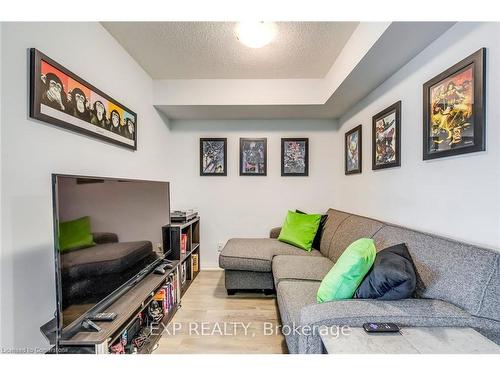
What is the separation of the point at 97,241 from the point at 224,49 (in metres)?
1.87

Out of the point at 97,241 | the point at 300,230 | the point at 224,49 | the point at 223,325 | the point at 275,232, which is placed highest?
A: the point at 224,49

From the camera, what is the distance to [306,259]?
7.30 feet

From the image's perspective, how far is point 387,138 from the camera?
2.01 meters

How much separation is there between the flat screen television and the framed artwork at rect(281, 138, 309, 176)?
6.38 ft

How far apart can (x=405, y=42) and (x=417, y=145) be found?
70cm

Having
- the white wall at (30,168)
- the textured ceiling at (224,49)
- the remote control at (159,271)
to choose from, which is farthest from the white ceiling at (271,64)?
the remote control at (159,271)

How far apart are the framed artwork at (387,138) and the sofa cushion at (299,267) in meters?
1.07

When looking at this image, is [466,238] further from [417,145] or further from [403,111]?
[403,111]

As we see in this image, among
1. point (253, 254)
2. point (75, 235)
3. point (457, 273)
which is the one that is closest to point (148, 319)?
point (75, 235)

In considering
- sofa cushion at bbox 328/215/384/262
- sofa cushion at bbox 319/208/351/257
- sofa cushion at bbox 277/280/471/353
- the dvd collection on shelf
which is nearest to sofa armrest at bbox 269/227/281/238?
sofa cushion at bbox 319/208/351/257

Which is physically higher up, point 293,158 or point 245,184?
point 293,158

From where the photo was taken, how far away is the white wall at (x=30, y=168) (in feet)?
3.49

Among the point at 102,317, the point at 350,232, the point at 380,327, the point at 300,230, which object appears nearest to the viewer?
the point at 380,327

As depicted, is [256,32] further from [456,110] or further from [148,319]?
[148,319]
